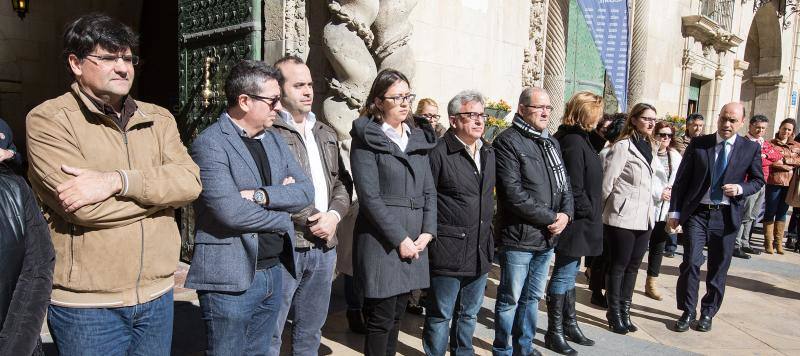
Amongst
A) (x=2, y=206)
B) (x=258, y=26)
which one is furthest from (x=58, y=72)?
(x=2, y=206)

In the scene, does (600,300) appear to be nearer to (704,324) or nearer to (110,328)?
(704,324)

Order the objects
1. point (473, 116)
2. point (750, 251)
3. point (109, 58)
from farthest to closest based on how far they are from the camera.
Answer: point (750, 251) → point (473, 116) → point (109, 58)

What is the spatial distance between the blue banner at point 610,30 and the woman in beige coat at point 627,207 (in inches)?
211

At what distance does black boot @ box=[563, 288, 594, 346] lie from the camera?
441 cm

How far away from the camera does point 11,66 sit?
28.2ft

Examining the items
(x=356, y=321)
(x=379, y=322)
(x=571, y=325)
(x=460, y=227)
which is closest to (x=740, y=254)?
(x=571, y=325)

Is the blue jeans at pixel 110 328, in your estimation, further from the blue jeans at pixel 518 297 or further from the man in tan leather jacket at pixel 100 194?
the blue jeans at pixel 518 297

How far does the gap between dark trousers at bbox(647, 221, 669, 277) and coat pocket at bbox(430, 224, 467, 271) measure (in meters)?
3.19

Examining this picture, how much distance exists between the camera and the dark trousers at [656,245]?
5.68 metres

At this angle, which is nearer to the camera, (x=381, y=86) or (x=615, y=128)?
(x=381, y=86)

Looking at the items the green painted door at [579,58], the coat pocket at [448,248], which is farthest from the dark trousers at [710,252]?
the green painted door at [579,58]

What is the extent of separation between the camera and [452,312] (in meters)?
3.53

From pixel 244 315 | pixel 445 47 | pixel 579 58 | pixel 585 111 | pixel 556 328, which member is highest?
pixel 579 58

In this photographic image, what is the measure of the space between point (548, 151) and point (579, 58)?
7879 mm
